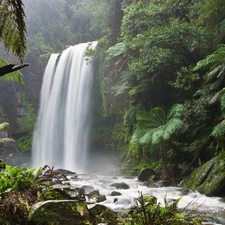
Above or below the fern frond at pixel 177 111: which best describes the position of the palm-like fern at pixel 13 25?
above

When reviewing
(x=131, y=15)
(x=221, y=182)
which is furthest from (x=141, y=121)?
(x=131, y=15)

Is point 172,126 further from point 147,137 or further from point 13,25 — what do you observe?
point 13,25

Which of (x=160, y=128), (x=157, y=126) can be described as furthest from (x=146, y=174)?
(x=160, y=128)

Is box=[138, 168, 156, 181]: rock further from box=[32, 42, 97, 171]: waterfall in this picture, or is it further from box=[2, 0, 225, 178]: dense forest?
box=[32, 42, 97, 171]: waterfall

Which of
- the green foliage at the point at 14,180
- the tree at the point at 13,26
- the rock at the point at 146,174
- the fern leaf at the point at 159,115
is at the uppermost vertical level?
the tree at the point at 13,26

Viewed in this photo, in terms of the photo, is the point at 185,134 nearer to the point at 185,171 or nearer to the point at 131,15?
the point at 185,171

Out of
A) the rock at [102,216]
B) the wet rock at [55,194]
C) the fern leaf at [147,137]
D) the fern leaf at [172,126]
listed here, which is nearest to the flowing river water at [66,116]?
the fern leaf at [147,137]

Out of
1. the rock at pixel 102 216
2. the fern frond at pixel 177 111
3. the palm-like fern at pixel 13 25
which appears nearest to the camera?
the palm-like fern at pixel 13 25

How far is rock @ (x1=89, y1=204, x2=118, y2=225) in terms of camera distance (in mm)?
2936

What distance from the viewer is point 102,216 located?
3.09m

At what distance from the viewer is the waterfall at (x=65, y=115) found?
1834 centimetres

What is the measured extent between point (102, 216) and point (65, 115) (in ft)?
52.8

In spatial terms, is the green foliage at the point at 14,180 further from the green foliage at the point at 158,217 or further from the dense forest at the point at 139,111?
the green foliage at the point at 158,217

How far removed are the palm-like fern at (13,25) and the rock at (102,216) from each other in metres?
1.83
